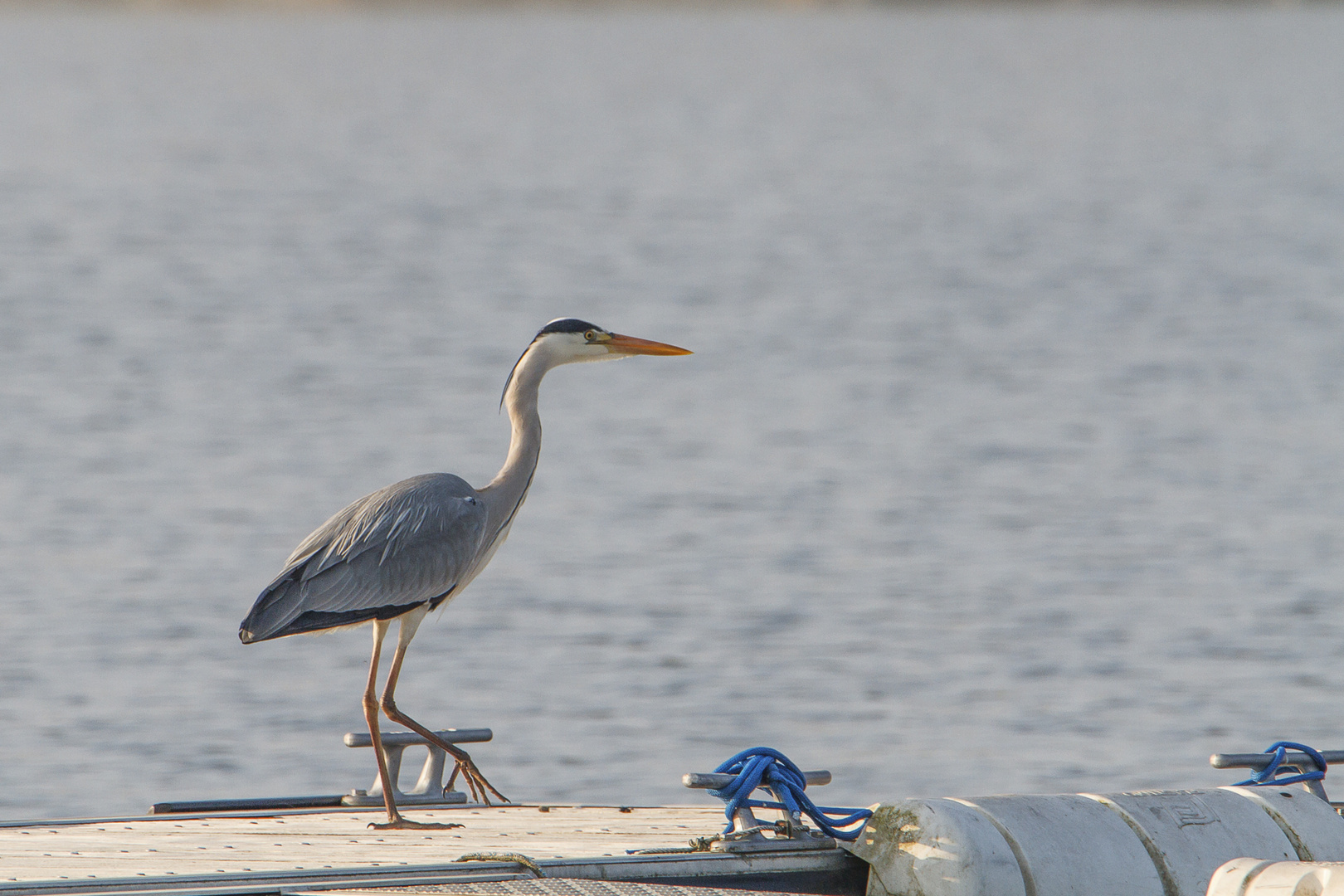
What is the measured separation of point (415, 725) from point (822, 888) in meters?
1.69

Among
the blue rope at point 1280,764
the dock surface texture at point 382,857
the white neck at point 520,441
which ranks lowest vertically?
the dock surface texture at point 382,857

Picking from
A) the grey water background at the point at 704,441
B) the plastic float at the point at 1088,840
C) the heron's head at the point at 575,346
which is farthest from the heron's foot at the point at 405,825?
the grey water background at the point at 704,441

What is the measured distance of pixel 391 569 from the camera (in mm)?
6848

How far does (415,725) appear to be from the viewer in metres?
6.88

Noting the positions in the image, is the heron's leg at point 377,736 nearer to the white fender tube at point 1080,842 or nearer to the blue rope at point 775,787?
the blue rope at point 775,787

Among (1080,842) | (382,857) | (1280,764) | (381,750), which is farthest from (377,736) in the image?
(1280,764)

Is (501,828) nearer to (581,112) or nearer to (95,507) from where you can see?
(95,507)

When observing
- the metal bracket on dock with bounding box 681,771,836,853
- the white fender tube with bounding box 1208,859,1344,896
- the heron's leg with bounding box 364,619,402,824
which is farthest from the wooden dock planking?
the white fender tube with bounding box 1208,859,1344,896

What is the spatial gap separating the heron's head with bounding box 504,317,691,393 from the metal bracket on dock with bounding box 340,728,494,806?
134 centimetres

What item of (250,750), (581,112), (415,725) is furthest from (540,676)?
(581,112)

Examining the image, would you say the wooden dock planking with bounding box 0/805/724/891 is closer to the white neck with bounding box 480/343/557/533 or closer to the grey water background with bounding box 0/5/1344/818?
the white neck with bounding box 480/343/557/533

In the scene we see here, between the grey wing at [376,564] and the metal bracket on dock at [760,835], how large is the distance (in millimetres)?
1473

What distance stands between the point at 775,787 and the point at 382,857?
116 cm

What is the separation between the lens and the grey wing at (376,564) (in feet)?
22.3
